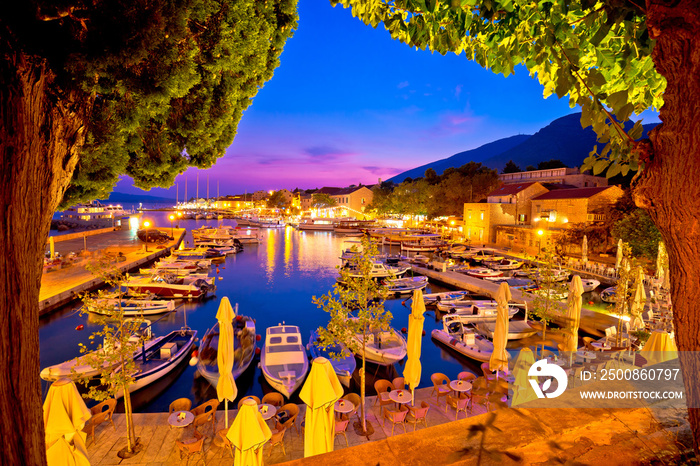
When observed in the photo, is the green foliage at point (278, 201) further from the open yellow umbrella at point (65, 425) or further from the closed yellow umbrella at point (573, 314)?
the open yellow umbrella at point (65, 425)

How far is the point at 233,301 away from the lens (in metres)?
27.9

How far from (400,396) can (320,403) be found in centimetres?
447

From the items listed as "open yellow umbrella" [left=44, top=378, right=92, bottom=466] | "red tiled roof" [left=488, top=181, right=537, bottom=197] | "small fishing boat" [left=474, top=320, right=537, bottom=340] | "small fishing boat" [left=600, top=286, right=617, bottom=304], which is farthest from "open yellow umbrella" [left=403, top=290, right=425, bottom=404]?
"red tiled roof" [left=488, top=181, right=537, bottom=197]

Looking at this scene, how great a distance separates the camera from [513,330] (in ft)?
59.0

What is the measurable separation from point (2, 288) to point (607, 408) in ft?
18.2

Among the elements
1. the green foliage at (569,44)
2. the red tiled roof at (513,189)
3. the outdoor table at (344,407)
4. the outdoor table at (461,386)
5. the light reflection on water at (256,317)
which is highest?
the red tiled roof at (513,189)

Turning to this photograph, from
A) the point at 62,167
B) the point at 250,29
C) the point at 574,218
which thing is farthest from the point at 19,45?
the point at 574,218

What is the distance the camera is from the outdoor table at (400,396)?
979 cm

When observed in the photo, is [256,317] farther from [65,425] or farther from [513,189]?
[513,189]

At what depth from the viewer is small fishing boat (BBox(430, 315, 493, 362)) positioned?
15881 millimetres

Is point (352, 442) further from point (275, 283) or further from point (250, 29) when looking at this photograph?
point (275, 283)

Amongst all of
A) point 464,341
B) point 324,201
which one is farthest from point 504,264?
point 324,201

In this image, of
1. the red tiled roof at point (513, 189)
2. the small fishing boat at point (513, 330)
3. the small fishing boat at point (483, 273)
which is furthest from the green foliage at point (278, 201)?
the small fishing boat at point (513, 330)

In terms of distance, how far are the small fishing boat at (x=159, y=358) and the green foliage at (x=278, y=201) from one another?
4602 inches
